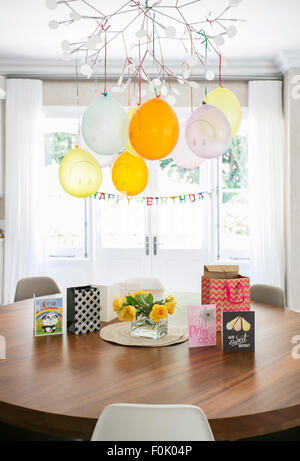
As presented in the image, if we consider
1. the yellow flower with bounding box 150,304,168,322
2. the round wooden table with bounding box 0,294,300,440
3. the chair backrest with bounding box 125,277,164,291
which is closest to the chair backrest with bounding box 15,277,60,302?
the chair backrest with bounding box 125,277,164,291

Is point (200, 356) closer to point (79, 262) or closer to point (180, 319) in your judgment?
point (180, 319)

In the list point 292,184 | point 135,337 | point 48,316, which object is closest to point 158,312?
point 135,337

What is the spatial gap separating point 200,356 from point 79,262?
3222mm

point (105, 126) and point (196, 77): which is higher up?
point (196, 77)

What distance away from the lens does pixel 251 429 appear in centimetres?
111

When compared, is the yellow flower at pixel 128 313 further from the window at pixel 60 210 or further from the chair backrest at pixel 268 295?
the window at pixel 60 210

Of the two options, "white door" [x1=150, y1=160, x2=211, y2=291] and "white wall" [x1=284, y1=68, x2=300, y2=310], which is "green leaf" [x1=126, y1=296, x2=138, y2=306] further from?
"white wall" [x1=284, y1=68, x2=300, y2=310]

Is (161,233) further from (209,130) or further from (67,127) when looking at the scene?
(209,130)

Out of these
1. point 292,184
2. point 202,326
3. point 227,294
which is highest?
point 292,184

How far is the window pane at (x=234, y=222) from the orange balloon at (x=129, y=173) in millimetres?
2597

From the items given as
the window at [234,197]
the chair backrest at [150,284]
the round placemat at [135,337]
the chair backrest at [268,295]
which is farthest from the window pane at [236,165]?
the round placemat at [135,337]

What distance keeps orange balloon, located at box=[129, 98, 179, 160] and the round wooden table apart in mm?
886

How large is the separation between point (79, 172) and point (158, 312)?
34.9 inches

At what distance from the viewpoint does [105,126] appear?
6.41 ft
